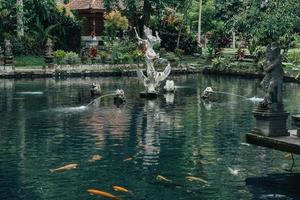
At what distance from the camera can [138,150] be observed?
25703 millimetres

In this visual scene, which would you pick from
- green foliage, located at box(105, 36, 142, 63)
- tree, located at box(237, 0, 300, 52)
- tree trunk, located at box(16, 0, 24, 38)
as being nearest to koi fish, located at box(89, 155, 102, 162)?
tree, located at box(237, 0, 300, 52)

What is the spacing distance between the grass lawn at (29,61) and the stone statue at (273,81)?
1797 inches

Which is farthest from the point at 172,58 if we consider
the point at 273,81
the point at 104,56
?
the point at 273,81

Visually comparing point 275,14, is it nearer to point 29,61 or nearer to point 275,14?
point 275,14

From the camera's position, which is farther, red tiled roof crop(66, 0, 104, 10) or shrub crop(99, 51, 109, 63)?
red tiled roof crop(66, 0, 104, 10)

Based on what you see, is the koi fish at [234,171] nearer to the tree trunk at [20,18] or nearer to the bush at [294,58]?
the bush at [294,58]

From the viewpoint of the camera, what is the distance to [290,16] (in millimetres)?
33656

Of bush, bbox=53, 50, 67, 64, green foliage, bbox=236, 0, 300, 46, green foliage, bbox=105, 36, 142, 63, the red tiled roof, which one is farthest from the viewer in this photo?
the red tiled roof

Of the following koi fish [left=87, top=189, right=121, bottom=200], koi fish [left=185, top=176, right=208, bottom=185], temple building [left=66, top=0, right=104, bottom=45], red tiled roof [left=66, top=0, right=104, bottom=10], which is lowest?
koi fish [left=87, top=189, right=121, bottom=200]

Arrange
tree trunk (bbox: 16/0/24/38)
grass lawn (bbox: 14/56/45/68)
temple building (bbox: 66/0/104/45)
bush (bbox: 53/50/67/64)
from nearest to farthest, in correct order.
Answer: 1. grass lawn (bbox: 14/56/45/68)
2. bush (bbox: 53/50/67/64)
3. tree trunk (bbox: 16/0/24/38)
4. temple building (bbox: 66/0/104/45)

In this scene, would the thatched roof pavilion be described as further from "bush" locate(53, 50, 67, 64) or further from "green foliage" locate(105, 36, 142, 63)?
"bush" locate(53, 50, 67, 64)

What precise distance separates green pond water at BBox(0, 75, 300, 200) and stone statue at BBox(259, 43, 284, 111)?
7.32ft

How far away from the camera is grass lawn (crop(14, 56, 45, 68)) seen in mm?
65363

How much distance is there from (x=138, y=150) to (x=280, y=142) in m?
6.59
